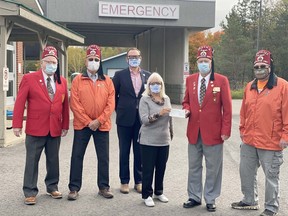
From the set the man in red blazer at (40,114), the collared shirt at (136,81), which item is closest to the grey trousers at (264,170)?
the collared shirt at (136,81)

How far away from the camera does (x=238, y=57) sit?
47500mm

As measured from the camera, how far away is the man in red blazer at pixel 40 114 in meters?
5.64

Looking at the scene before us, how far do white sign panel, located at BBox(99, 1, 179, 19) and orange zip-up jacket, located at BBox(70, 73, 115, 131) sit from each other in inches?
576

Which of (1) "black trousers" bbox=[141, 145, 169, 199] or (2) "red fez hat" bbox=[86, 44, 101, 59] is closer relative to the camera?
(1) "black trousers" bbox=[141, 145, 169, 199]

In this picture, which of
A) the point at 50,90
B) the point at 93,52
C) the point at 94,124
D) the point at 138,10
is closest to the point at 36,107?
the point at 50,90

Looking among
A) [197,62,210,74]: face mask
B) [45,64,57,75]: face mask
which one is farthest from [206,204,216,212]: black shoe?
[45,64,57,75]: face mask

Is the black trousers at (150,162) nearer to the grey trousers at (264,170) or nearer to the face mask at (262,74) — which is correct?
the grey trousers at (264,170)

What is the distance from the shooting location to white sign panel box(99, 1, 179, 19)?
65.3 feet

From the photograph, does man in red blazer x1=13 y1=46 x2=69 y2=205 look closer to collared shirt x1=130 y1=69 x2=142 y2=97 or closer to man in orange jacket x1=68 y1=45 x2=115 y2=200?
man in orange jacket x1=68 y1=45 x2=115 y2=200

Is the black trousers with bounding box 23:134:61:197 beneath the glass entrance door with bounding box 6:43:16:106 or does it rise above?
beneath

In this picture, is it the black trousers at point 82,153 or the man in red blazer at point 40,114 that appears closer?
the man in red blazer at point 40,114

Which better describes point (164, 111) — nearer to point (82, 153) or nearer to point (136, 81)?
point (136, 81)

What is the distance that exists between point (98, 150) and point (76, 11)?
1512 cm

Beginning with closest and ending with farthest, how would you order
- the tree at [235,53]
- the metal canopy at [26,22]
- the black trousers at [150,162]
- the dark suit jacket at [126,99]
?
1. the black trousers at [150,162]
2. the dark suit jacket at [126,99]
3. the metal canopy at [26,22]
4. the tree at [235,53]
